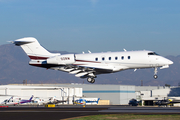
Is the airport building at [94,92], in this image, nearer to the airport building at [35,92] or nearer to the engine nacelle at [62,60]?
the airport building at [35,92]

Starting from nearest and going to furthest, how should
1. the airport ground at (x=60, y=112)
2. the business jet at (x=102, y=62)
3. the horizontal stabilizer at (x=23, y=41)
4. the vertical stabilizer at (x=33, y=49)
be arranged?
the airport ground at (x=60, y=112) < the business jet at (x=102, y=62) < the horizontal stabilizer at (x=23, y=41) < the vertical stabilizer at (x=33, y=49)

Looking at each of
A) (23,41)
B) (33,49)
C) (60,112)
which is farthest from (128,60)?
(23,41)

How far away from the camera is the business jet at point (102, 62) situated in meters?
44.8

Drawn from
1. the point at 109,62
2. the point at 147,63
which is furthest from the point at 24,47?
the point at 147,63

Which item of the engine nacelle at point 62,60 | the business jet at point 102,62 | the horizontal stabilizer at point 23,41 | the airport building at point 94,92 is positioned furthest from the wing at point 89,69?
Result: the airport building at point 94,92

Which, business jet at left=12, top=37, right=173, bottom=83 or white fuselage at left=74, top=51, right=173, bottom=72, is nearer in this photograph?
white fuselage at left=74, top=51, right=173, bottom=72

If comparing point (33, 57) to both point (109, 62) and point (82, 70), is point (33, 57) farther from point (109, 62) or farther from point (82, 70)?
point (109, 62)

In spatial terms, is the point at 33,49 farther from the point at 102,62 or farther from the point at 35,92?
the point at 35,92

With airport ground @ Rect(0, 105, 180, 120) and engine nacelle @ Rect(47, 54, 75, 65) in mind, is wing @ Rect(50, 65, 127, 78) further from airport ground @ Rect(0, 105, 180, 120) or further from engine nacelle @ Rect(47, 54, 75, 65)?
airport ground @ Rect(0, 105, 180, 120)

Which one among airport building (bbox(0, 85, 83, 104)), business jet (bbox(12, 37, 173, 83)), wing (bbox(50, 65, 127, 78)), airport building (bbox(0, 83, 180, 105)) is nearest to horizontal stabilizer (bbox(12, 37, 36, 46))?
business jet (bbox(12, 37, 173, 83))

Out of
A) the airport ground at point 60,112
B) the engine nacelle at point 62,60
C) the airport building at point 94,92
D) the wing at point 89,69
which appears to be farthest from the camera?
the airport building at point 94,92

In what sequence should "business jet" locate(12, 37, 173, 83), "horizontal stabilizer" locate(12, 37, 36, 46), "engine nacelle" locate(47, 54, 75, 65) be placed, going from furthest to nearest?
1. "horizontal stabilizer" locate(12, 37, 36, 46)
2. "engine nacelle" locate(47, 54, 75, 65)
3. "business jet" locate(12, 37, 173, 83)

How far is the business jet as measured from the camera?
44.8 metres

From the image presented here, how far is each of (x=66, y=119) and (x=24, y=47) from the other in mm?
20264
